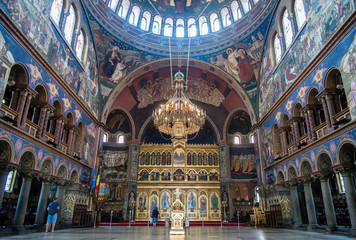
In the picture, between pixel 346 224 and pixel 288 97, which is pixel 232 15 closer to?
pixel 288 97

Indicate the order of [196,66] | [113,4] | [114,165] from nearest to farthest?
[113,4] → [196,66] → [114,165]

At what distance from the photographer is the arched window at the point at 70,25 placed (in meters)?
15.2

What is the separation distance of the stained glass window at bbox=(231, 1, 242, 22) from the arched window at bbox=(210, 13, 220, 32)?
1.63 metres

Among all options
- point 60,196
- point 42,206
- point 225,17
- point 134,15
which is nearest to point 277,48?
point 225,17

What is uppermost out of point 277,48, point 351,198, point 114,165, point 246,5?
point 246,5

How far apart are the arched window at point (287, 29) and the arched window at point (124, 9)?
12.5 meters

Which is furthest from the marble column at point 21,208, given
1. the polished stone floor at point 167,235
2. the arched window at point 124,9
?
the arched window at point 124,9

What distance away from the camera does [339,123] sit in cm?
1016

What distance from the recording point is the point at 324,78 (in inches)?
448

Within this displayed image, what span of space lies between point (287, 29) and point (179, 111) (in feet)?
29.1

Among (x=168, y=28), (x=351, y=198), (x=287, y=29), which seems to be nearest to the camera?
(x=351, y=198)

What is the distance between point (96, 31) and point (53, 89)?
7.25 meters

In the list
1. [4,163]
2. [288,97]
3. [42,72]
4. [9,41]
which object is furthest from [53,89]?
[288,97]

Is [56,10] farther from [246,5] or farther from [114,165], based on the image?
[114,165]
